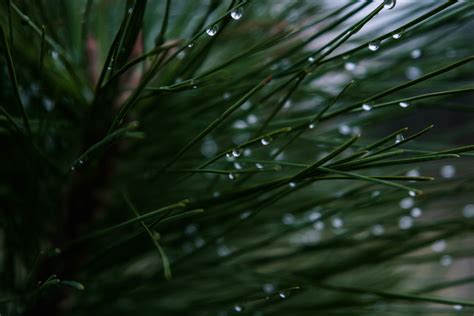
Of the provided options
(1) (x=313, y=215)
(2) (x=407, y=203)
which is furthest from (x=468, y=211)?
(1) (x=313, y=215)

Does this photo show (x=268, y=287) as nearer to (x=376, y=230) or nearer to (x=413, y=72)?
(x=376, y=230)

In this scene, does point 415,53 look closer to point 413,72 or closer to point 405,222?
point 413,72

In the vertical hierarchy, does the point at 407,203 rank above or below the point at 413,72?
below

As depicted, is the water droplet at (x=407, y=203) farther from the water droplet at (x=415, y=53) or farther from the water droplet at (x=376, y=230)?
the water droplet at (x=415, y=53)

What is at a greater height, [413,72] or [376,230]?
[413,72]

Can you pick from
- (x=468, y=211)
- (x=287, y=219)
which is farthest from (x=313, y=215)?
(x=468, y=211)

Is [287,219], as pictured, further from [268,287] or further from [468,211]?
[468,211]

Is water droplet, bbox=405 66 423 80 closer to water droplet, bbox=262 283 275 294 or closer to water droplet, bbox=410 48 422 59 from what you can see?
water droplet, bbox=410 48 422 59

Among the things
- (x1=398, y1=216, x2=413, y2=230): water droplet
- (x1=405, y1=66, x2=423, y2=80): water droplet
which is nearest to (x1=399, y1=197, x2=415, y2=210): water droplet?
(x1=398, y1=216, x2=413, y2=230): water droplet

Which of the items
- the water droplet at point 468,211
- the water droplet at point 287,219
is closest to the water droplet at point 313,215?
the water droplet at point 287,219
